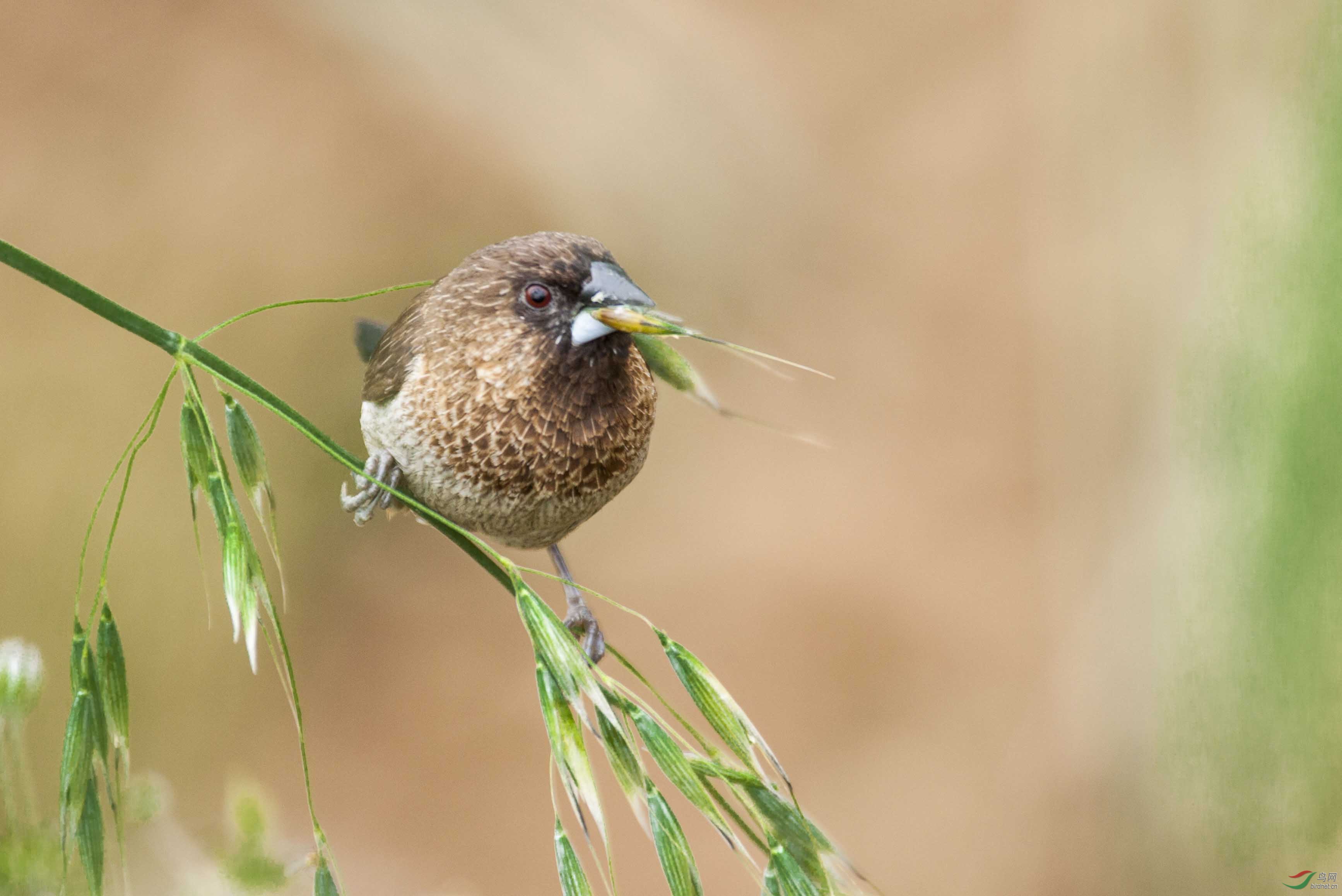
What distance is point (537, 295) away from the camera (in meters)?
0.57

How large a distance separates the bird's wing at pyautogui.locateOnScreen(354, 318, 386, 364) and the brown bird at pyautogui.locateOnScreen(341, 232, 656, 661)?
10 cm

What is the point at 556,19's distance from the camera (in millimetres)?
2139

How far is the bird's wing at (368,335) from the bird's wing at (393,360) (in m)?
0.05

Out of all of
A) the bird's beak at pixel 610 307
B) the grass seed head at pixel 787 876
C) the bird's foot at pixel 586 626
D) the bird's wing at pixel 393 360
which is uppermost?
the bird's wing at pixel 393 360

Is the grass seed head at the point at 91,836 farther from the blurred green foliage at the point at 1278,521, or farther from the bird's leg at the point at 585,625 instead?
the blurred green foliage at the point at 1278,521

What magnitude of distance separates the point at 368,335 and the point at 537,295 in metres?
0.27

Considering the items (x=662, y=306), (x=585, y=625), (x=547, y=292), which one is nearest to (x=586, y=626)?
(x=585, y=625)

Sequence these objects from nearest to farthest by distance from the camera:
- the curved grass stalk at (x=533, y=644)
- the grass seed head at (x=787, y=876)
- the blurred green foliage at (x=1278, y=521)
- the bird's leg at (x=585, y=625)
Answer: the curved grass stalk at (x=533, y=644) → the grass seed head at (x=787, y=876) → the bird's leg at (x=585, y=625) → the blurred green foliage at (x=1278, y=521)

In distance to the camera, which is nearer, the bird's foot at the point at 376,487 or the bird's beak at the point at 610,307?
the bird's beak at the point at 610,307

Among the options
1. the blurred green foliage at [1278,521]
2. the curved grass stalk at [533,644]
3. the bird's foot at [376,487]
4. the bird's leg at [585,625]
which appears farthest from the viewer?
the blurred green foliage at [1278,521]

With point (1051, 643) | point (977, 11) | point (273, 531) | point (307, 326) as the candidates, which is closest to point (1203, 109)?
point (977, 11)

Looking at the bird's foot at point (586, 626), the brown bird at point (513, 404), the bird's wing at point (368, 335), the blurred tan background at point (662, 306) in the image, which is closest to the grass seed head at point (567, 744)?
the brown bird at point (513, 404)

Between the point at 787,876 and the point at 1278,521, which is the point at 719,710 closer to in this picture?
the point at 787,876

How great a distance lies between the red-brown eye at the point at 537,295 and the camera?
0.57 metres
